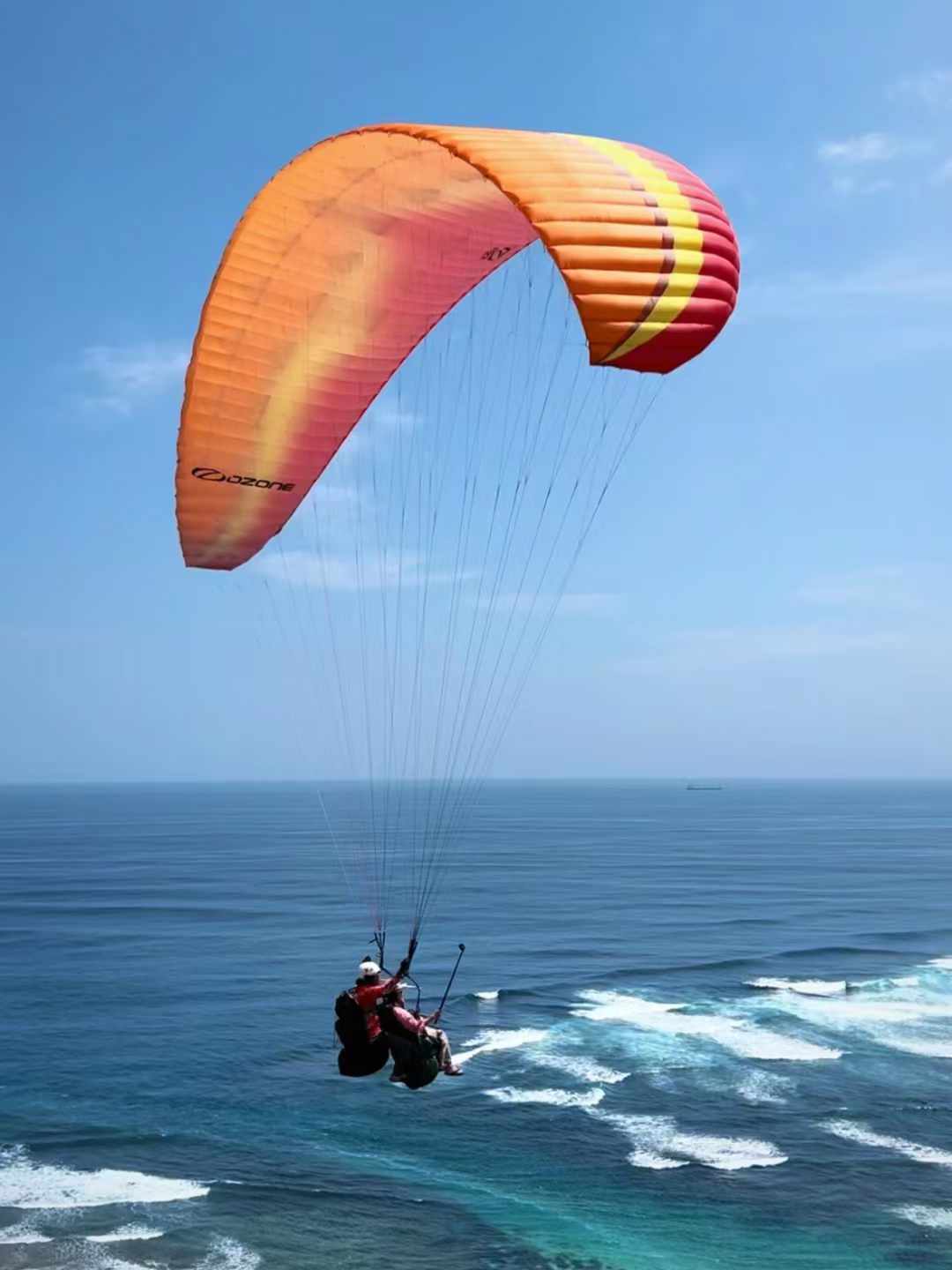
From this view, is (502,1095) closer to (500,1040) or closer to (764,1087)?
(500,1040)

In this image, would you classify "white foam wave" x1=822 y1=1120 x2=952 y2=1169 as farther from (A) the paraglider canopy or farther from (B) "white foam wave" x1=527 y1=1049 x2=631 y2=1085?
(A) the paraglider canopy

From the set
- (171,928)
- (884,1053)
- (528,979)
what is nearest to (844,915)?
(528,979)

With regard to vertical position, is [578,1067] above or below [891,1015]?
above

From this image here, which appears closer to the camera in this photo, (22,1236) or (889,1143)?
(22,1236)

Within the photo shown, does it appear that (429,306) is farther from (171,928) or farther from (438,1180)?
(171,928)

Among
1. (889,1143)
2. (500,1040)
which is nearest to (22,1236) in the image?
(500,1040)
